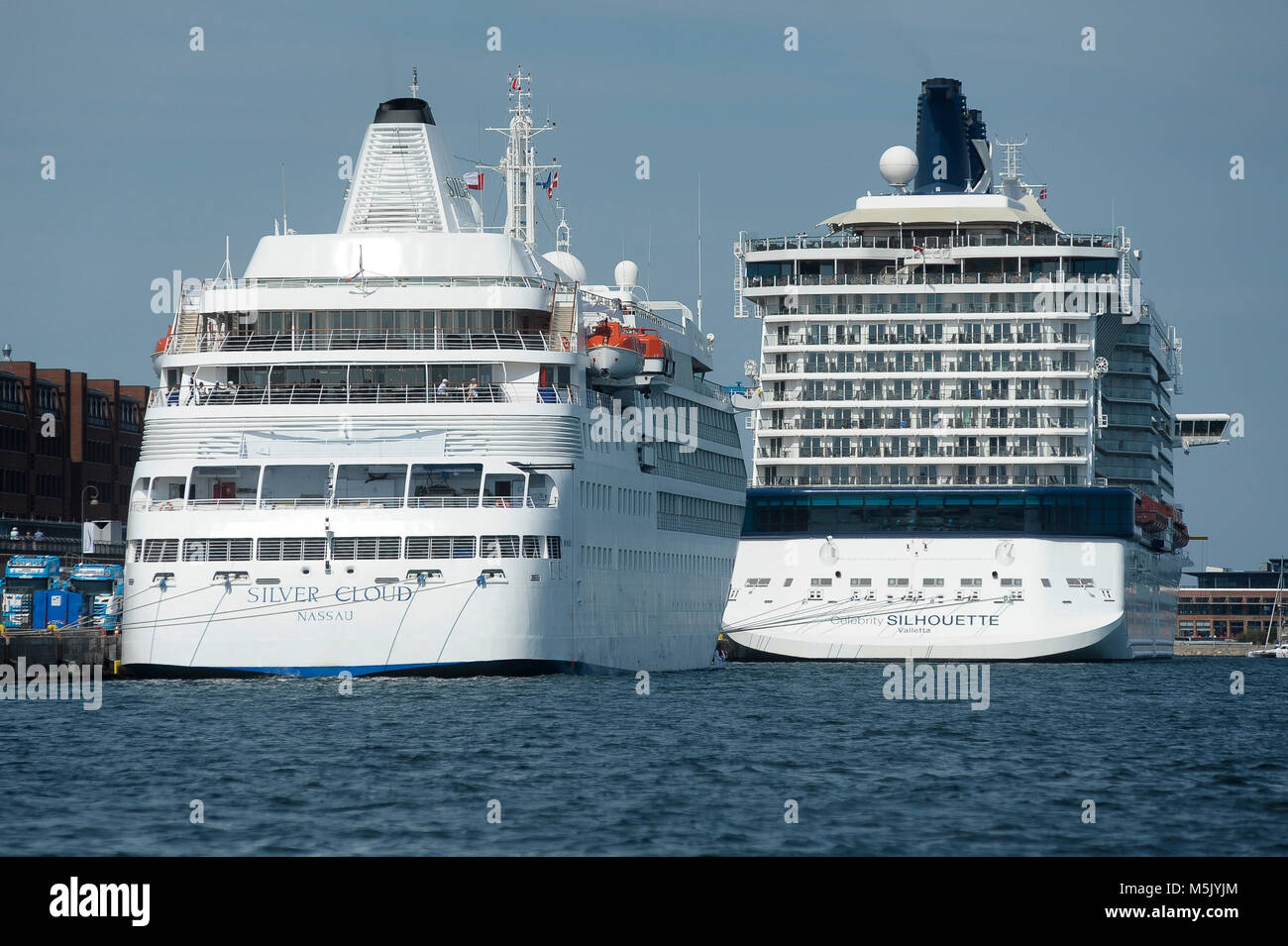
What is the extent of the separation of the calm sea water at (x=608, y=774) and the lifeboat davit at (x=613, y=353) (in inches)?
466

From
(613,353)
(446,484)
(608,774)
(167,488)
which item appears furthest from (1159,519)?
(608,774)

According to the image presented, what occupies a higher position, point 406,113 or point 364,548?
point 406,113

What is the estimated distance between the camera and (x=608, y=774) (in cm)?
3709

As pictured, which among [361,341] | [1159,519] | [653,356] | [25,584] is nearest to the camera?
[361,341]

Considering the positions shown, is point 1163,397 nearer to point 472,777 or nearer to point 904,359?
point 904,359

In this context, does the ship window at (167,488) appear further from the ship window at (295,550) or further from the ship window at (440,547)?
the ship window at (440,547)

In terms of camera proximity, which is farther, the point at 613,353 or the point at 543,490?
the point at 613,353

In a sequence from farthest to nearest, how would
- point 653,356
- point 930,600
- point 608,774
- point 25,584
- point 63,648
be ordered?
1. point 930,600
2. point 25,584
3. point 653,356
4. point 63,648
5. point 608,774

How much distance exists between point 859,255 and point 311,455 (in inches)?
1959

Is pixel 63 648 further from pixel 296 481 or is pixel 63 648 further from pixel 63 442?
pixel 63 442

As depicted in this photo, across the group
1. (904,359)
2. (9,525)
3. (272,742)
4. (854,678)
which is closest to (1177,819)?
(272,742)

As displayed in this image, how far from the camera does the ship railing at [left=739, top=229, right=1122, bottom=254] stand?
104m

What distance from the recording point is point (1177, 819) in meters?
32.2

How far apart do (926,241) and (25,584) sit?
1844 inches
